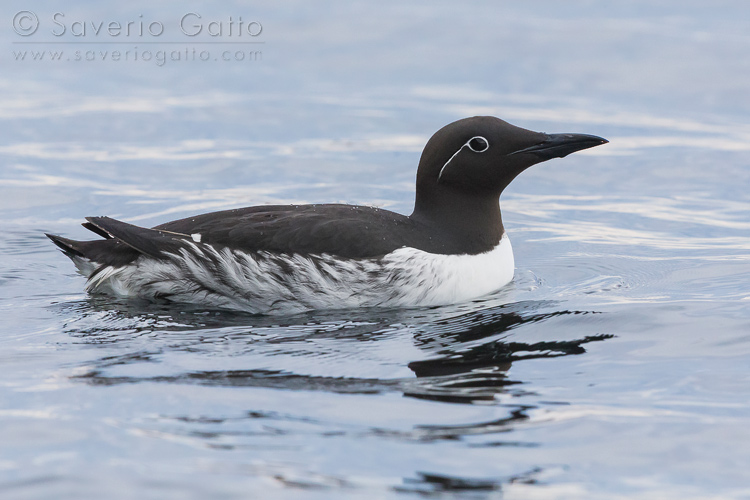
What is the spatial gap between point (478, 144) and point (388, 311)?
1.37m

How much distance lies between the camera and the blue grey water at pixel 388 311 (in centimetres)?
501

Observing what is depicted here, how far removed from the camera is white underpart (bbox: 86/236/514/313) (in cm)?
742

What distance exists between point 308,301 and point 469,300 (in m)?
1.13

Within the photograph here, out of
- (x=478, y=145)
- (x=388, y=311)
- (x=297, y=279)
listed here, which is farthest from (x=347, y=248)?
(x=478, y=145)

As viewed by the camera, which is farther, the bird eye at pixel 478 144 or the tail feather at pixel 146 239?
the bird eye at pixel 478 144

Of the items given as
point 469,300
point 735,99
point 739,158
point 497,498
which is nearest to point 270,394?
point 497,498

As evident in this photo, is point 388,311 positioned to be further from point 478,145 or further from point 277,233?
point 478,145

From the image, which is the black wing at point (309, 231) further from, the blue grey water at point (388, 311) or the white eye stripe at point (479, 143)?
the white eye stripe at point (479, 143)

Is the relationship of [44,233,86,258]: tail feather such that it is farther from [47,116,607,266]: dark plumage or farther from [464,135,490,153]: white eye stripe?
[464,135,490,153]: white eye stripe

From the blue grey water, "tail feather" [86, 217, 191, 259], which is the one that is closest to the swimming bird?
"tail feather" [86, 217, 191, 259]

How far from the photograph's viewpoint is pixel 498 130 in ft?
25.8

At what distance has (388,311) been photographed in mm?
7473

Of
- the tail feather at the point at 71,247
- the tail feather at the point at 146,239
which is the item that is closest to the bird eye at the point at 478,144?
the tail feather at the point at 146,239

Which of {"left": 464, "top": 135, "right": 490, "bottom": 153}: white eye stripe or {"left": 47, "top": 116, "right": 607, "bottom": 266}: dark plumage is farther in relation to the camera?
{"left": 464, "top": 135, "right": 490, "bottom": 153}: white eye stripe
